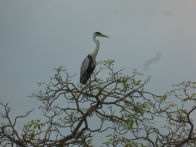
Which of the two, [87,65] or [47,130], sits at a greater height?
[87,65]

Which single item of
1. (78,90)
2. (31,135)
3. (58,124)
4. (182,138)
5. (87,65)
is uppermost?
(87,65)

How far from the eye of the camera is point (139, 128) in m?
6.25

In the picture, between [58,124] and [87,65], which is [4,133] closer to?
[58,124]

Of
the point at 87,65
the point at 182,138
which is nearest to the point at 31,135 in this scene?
the point at 182,138

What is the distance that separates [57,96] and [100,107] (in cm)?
100

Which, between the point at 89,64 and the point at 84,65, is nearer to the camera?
the point at 89,64

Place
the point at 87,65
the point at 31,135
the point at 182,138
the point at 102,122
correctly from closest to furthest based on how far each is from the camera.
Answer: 1. the point at 31,135
2. the point at 102,122
3. the point at 182,138
4. the point at 87,65

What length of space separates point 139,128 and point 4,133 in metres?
2.83

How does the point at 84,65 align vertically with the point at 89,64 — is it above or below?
above

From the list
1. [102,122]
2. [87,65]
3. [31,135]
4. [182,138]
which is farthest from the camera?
[87,65]

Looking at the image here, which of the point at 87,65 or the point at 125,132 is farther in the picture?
the point at 87,65

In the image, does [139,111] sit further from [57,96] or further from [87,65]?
[87,65]

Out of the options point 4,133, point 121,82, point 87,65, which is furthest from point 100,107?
point 87,65

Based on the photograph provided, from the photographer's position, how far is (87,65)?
368 inches
